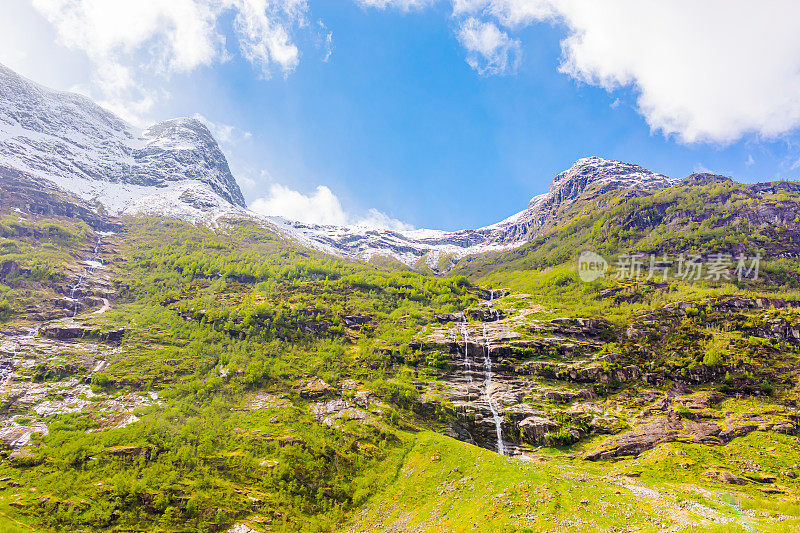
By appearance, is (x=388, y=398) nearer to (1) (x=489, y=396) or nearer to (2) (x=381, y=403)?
(2) (x=381, y=403)

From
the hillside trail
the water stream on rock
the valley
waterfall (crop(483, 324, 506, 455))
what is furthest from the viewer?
the water stream on rock

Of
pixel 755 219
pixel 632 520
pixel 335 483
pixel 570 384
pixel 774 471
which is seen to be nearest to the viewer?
pixel 632 520

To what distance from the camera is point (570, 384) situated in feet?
228

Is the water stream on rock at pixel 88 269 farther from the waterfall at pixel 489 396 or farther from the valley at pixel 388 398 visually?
the waterfall at pixel 489 396

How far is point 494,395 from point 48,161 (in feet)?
942

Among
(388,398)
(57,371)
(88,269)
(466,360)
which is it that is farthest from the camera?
(88,269)

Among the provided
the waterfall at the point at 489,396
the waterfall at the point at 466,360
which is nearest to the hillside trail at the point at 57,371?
the waterfall at the point at 489,396

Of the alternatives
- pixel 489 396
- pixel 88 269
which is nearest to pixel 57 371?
pixel 88 269

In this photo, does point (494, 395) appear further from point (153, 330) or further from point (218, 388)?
point (153, 330)

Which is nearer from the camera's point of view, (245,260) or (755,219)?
(755,219)

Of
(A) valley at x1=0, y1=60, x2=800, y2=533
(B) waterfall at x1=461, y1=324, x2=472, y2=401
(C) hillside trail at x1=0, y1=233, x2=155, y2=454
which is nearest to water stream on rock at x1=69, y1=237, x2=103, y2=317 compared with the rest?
(C) hillside trail at x1=0, y1=233, x2=155, y2=454

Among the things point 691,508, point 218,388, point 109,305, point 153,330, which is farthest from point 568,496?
point 109,305

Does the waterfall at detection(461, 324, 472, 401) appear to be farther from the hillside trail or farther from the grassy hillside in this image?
the hillside trail

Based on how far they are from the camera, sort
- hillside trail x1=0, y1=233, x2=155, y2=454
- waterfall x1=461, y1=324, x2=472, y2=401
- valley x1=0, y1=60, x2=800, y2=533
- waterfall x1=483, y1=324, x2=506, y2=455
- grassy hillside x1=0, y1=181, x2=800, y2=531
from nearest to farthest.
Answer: grassy hillside x1=0, y1=181, x2=800, y2=531, valley x1=0, y1=60, x2=800, y2=533, hillside trail x1=0, y1=233, x2=155, y2=454, waterfall x1=483, y1=324, x2=506, y2=455, waterfall x1=461, y1=324, x2=472, y2=401
